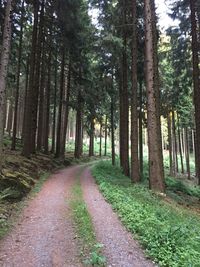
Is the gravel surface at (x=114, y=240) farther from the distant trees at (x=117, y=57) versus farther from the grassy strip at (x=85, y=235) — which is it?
the distant trees at (x=117, y=57)

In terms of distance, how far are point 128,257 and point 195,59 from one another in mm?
13570

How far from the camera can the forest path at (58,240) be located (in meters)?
5.98

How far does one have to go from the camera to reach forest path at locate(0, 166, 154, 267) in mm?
5984

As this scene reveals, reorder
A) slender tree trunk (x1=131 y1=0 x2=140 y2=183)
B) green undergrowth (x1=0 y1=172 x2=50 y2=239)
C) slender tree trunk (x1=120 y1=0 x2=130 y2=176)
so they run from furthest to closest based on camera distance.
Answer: slender tree trunk (x1=120 y1=0 x2=130 y2=176)
slender tree trunk (x1=131 y1=0 x2=140 y2=183)
green undergrowth (x1=0 y1=172 x2=50 y2=239)

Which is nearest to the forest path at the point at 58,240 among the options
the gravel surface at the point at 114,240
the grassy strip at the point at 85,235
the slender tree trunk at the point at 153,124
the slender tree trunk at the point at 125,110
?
the gravel surface at the point at 114,240

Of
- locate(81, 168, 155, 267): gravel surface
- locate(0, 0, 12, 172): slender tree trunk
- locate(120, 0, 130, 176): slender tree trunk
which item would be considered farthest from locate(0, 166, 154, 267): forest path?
locate(120, 0, 130, 176): slender tree trunk

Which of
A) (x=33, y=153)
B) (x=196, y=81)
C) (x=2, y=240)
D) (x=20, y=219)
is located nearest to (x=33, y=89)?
(x=33, y=153)

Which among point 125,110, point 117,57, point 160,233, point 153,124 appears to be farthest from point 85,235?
point 117,57

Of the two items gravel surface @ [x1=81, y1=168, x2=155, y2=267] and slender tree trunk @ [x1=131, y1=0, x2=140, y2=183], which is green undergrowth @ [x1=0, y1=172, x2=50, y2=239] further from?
slender tree trunk @ [x1=131, y1=0, x2=140, y2=183]

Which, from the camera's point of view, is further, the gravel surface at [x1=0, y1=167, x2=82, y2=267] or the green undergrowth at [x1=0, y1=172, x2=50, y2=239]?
the green undergrowth at [x1=0, y1=172, x2=50, y2=239]

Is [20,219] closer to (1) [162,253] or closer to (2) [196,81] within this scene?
(1) [162,253]

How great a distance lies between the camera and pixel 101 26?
67.3ft

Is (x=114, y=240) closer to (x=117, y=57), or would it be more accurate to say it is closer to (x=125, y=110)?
(x=125, y=110)

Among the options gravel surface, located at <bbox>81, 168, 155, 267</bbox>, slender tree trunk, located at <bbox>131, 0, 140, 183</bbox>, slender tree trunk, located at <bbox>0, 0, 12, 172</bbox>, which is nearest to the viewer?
gravel surface, located at <bbox>81, 168, 155, 267</bbox>
